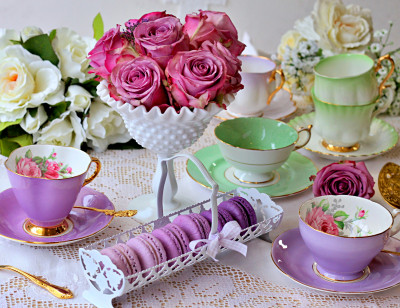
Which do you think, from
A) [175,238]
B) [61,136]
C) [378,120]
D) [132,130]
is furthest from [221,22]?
[378,120]

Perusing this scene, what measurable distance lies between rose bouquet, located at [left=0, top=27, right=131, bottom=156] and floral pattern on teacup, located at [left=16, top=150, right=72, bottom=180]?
0.22m

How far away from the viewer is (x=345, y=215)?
908mm

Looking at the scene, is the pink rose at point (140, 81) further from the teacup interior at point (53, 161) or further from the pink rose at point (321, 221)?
the pink rose at point (321, 221)

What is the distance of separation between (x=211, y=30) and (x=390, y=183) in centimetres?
48

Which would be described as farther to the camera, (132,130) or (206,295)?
(132,130)

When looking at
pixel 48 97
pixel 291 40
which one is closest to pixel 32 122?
pixel 48 97

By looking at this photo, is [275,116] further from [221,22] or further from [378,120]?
[221,22]

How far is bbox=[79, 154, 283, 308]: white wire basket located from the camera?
2.50ft

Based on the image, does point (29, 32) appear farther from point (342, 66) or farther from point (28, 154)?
point (342, 66)

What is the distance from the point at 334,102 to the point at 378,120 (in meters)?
0.23

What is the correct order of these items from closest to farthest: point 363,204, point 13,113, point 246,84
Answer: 1. point 363,204
2. point 13,113
3. point 246,84

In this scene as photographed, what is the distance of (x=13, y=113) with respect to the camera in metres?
1.18

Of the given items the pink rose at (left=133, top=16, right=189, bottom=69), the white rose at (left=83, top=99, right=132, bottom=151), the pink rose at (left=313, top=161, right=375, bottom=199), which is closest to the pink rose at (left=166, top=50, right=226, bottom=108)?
the pink rose at (left=133, top=16, right=189, bottom=69)

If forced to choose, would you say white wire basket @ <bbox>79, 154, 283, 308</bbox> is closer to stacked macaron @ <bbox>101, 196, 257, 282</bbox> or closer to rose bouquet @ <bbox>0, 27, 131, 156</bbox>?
stacked macaron @ <bbox>101, 196, 257, 282</bbox>
